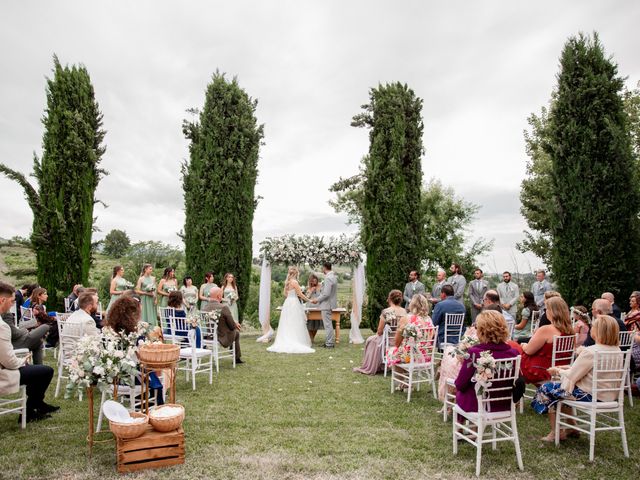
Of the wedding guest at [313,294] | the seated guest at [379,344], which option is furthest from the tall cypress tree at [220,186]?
the seated guest at [379,344]

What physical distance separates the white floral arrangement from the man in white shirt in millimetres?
7254

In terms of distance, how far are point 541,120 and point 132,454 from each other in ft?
67.8

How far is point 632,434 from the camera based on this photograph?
4980 mm

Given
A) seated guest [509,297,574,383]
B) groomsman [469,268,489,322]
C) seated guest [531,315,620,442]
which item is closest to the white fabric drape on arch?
groomsman [469,268,489,322]

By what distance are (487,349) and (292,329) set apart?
767cm

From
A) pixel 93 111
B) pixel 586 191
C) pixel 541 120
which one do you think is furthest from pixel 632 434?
pixel 541 120

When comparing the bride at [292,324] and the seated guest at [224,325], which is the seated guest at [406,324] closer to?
the seated guest at [224,325]

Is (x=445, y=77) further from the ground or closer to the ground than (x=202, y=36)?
closer to the ground

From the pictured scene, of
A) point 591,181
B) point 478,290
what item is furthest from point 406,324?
point 591,181

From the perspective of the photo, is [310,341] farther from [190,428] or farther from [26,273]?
[26,273]

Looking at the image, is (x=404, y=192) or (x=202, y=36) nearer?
(x=202, y=36)

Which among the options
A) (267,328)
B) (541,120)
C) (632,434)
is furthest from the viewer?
(541,120)

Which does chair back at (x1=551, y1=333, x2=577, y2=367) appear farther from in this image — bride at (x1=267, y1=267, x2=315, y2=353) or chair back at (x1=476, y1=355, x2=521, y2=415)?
bride at (x1=267, y1=267, x2=315, y2=353)

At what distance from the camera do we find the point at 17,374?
471 centimetres
